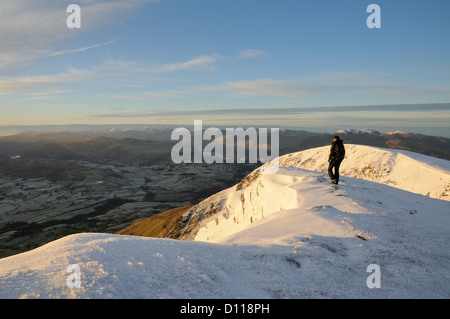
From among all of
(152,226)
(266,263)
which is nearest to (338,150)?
(266,263)

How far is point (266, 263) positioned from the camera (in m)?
7.01

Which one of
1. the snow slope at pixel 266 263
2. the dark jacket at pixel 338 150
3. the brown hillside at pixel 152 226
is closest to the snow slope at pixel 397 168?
the dark jacket at pixel 338 150

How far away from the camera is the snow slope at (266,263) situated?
212 inches

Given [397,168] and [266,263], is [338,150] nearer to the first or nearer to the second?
[266,263]

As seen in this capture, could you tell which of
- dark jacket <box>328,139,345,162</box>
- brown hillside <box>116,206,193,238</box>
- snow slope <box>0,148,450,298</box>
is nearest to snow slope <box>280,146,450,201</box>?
dark jacket <box>328,139,345,162</box>

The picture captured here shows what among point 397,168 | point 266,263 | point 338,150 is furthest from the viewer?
point 397,168

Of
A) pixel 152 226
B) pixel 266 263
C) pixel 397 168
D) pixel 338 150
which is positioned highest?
pixel 338 150

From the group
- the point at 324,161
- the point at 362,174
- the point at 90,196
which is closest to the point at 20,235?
the point at 90,196

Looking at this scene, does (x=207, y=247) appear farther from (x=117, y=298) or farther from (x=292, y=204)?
(x=292, y=204)

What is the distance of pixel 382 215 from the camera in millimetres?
12320

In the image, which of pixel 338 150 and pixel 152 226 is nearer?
pixel 338 150

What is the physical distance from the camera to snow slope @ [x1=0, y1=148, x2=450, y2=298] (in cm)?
539

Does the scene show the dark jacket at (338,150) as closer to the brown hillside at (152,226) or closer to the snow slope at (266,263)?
the snow slope at (266,263)

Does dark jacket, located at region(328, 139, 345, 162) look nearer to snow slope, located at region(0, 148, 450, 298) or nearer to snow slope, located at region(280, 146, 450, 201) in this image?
snow slope, located at region(0, 148, 450, 298)
